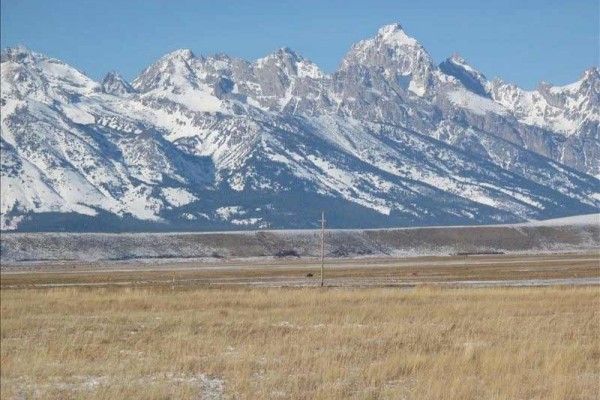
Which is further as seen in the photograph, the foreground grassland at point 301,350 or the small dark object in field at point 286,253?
the small dark object in field at point 286,253

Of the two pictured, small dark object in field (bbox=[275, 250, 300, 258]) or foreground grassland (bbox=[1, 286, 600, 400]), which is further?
small dark object in field (bbox=[275, 250, 300, 258])

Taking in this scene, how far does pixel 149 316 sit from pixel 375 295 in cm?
1532

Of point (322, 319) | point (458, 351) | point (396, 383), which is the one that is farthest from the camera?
point (322, 319)

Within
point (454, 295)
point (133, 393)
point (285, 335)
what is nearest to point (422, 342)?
point (285, 335)

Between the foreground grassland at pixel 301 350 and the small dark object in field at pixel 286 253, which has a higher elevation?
the small dark object in field at pixel 286 253

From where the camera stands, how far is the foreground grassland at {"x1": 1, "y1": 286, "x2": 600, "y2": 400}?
2125cm

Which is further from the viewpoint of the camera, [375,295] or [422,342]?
[375,295]

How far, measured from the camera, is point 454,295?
4931cm

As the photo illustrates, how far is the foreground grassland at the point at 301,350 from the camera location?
21250 mm

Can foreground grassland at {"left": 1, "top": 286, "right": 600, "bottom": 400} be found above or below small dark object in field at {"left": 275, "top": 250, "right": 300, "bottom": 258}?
below

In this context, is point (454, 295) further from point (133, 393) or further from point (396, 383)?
point (133, 393)

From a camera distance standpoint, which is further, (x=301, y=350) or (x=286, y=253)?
(x=286, y=253)

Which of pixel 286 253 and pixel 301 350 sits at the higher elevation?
pixel 286 253

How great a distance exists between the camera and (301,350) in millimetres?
27000
